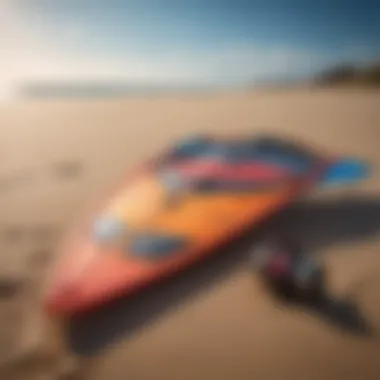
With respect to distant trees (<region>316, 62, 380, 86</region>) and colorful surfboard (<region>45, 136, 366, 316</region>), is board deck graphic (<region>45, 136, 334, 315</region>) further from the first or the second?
distant trees (<region>316, 62, 380, 86</region>)

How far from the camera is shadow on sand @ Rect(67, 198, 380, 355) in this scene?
115 cm

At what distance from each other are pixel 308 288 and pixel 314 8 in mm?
427

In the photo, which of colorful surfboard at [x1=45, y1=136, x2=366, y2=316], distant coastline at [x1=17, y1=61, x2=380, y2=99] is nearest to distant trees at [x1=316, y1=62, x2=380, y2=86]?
distant coastline at [x1=17, y1=61, x2=380, y2=99]

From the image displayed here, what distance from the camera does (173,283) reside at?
117cm

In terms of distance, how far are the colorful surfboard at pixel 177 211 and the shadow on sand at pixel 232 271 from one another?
0.05 ft

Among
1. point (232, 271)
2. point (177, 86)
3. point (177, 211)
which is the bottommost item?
point (232, 271)

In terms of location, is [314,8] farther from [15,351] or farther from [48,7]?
[15,351]

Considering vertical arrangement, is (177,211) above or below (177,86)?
below

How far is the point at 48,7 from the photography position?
1292 mm

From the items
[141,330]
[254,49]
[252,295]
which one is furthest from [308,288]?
[254,49]

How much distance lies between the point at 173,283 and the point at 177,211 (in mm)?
108

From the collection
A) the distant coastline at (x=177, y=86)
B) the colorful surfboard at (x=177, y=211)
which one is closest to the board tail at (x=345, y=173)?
the colorful surfboard at (x=177, y=211)

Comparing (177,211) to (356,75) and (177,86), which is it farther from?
(356,75)

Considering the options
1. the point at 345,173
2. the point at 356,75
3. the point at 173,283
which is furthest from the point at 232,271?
the point at 356,75
